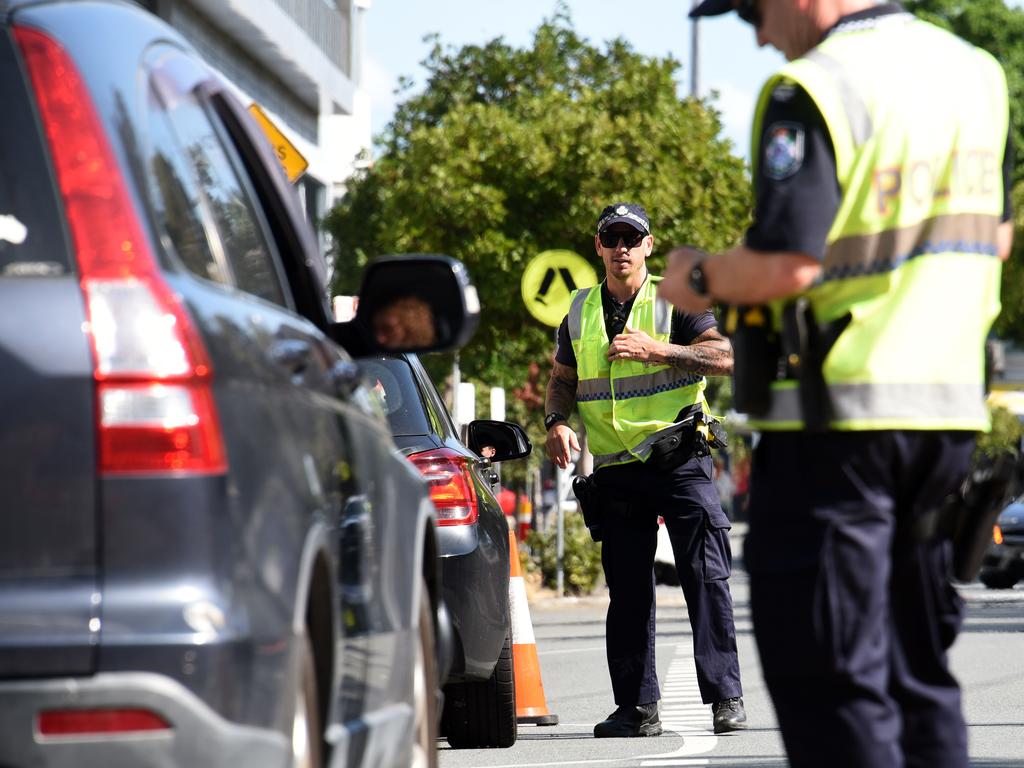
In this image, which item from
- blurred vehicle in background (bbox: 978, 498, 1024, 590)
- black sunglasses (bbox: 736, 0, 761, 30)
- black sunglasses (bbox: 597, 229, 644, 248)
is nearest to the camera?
black sunglasses (bbox: 736, 0, 761, 30)

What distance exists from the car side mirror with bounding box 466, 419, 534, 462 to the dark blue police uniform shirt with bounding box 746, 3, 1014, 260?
4875mm

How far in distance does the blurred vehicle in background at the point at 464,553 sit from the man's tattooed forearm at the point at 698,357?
2.89ft

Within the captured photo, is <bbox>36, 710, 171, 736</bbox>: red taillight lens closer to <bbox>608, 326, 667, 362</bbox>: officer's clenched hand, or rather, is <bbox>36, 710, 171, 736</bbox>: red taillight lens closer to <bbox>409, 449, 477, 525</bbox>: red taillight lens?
<bbox>409, 449, 477, 525</bbox>: red taillight lens

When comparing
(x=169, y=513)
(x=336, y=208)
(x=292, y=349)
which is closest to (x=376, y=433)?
(x=292, y=349)

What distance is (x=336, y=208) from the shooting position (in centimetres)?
3644

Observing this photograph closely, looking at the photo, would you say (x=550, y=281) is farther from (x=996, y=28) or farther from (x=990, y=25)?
(x=996, y=28)

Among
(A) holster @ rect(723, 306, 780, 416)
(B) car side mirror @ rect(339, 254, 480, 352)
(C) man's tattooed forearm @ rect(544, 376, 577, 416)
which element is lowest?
(C) man's tattooed forearm @ rect(544, 376, 577, 416)

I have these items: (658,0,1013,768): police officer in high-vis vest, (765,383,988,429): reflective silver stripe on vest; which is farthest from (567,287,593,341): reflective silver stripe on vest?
(765,383,988,429): reflective silver stripe on vest

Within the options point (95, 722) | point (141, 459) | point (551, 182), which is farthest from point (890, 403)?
point (551, 182)

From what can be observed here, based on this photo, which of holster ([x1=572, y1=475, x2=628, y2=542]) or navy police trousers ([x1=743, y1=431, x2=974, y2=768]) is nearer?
navy police trousers ([x1=743, y1=431, x2=974, y2=768])

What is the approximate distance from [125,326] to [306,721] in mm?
719

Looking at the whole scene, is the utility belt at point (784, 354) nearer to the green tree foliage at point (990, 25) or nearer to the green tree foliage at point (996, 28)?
the green tree foliage at point (996, 28)

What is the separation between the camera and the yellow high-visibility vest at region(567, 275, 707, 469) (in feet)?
28.3

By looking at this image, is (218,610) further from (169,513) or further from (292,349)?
(292,349)
